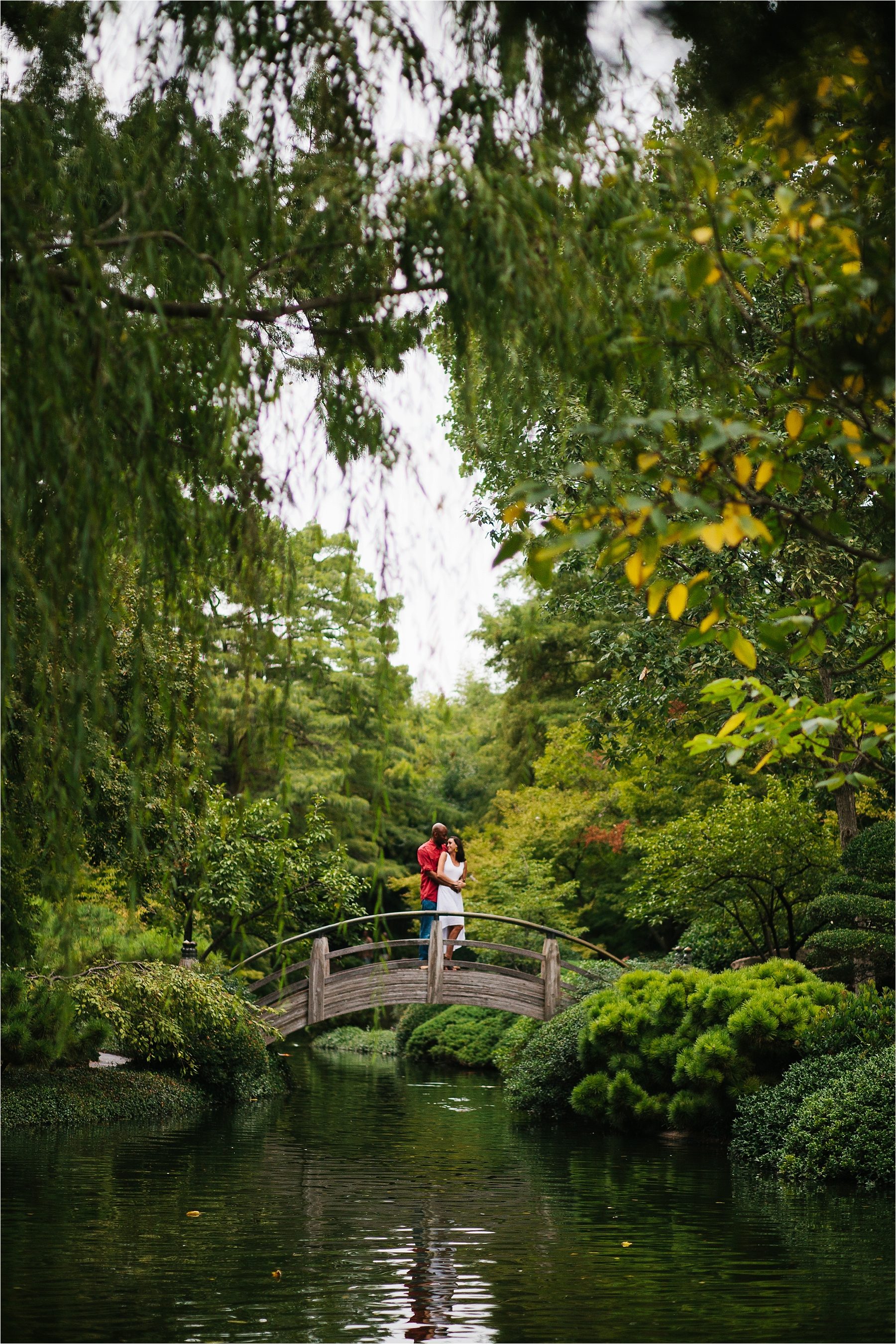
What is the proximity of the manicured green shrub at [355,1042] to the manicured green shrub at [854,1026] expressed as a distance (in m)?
13.9

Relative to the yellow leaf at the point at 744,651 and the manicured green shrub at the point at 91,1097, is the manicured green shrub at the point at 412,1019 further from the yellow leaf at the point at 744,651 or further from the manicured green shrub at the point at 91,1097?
the yellow leaf at the point at 744,651

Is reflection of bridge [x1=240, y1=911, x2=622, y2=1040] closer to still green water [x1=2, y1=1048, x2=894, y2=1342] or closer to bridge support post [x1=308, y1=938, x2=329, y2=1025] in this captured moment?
bridge support post [x1=308, y1=938, x2=329, y2=1025]

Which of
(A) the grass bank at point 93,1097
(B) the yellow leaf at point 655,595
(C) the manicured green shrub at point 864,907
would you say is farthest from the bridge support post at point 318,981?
(B) the yellow leaf at point 655,595

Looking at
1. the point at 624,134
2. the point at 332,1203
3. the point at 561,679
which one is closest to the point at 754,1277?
the point at 332,1203

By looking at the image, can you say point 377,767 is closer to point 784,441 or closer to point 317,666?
point 317,666

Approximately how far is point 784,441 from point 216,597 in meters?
2.92

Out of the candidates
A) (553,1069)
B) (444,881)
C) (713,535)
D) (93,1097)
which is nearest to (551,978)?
(553,1069)

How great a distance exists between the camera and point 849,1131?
9.41 meters

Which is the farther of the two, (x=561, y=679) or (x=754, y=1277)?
(x=561, y=679)

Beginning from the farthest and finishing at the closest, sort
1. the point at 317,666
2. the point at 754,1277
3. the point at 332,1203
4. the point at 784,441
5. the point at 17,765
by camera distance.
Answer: the point at 332,1203, the point at 754,1277, the point at 784,441, the point at 17,765, the point at 317,666

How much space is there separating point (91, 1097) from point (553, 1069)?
489 cm

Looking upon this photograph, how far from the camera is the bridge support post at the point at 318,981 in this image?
15000 mm

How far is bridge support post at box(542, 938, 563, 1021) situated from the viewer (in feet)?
50.4

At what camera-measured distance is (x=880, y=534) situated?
4586 mm
